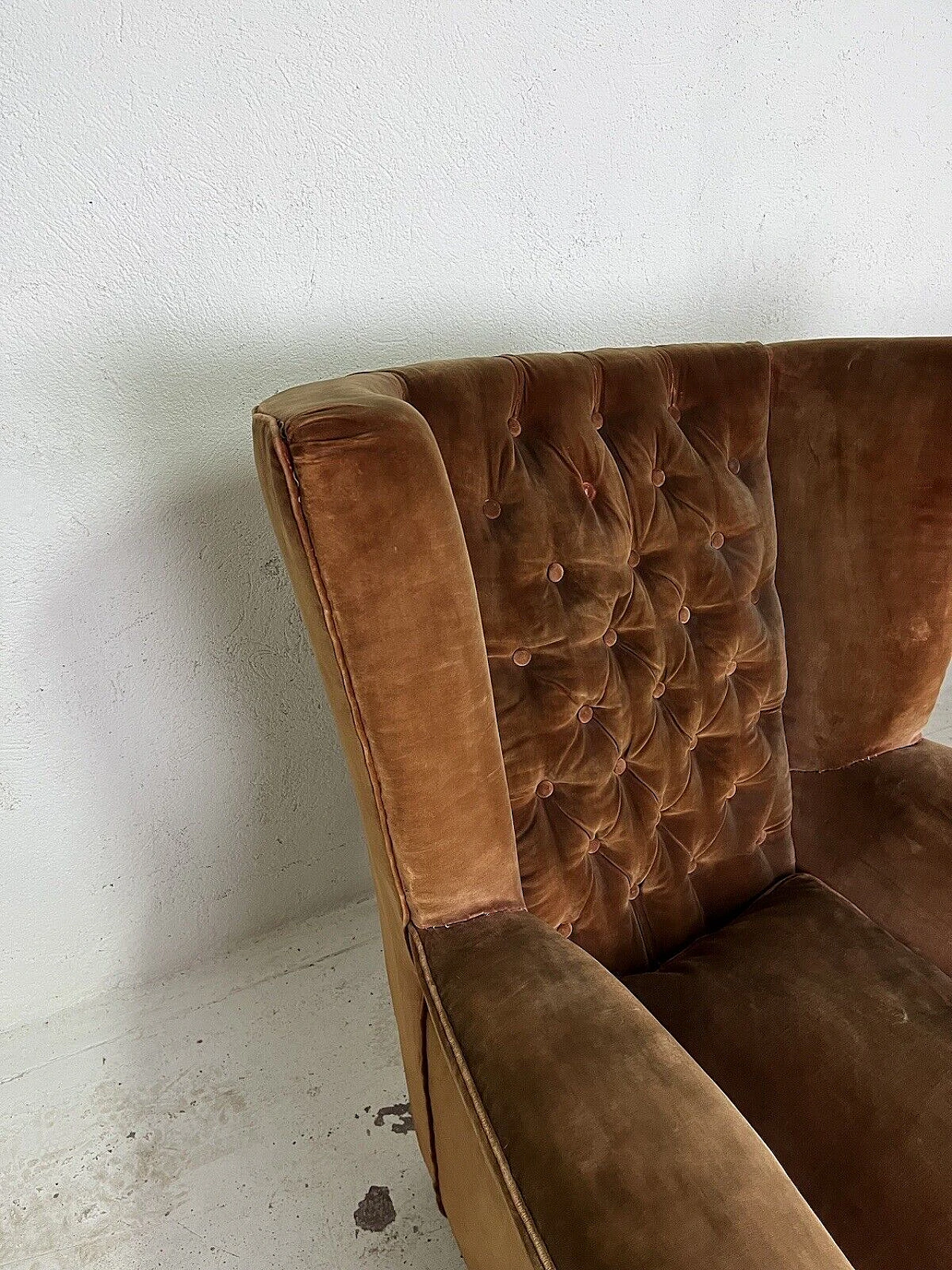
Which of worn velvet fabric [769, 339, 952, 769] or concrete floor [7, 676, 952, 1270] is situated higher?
worn velvet fabric [769, 339, 952, 769]

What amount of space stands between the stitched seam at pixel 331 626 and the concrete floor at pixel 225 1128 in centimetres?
56

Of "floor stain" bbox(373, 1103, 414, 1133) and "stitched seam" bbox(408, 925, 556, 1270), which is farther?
"floor stain" bbox(373, 1103, 414, 1133)

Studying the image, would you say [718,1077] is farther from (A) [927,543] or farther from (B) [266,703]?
(B) [266,703]

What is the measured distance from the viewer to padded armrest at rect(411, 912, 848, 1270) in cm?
54

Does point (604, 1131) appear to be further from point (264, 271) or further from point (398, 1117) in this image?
point (264, 271)

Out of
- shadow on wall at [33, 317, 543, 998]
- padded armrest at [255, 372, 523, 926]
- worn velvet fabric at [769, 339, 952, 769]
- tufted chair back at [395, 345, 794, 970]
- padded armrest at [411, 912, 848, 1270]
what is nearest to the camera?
padded armrest at [411, 912, 848, 1270]

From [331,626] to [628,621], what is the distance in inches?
14.8

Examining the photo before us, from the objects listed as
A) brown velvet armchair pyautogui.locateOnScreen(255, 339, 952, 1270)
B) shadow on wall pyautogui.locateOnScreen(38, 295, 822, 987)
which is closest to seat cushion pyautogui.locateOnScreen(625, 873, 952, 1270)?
brown velvet armchair pyautogui.locateOnScreen(255, 339, 952, 1270)

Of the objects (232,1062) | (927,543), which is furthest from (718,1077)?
(232,1062)

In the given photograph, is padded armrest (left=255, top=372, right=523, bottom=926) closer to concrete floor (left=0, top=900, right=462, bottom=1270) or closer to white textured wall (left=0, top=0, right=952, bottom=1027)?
white textured wall (left=0, top=0, right=952, bottom=1027)

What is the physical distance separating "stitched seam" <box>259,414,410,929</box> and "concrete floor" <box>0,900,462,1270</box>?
0.56m

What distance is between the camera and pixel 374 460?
659mm

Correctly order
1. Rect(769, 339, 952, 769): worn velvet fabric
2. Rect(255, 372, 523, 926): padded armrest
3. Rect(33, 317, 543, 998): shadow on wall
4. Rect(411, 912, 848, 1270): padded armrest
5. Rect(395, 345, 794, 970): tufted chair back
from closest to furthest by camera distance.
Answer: Rect(411, 912, 848, 1270): padded armrest
Rect(255, 372, 523, 926): padded armrest
Rect(395, 345, 794, 970): tufted chair back
Rect(769, 339, 952, 769): worn velvet fabric
Rect(33, 317, 543, 998): shadow on wall

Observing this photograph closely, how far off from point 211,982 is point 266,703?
45cm
